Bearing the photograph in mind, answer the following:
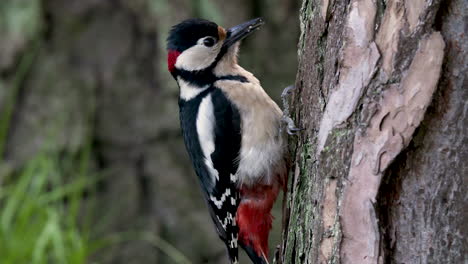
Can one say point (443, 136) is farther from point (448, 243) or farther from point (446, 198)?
point (448, 243)

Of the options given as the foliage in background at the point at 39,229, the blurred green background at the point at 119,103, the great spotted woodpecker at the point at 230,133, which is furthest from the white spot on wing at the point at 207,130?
the blurred green background at the point at 119,103

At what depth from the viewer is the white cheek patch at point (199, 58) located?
2.69 m

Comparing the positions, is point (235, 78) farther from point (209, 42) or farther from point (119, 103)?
point (119, 103)

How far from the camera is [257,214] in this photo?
2.61m

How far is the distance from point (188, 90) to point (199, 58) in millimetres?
143

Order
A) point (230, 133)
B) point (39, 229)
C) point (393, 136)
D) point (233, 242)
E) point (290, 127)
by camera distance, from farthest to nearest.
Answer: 1. point (39, 229)
2. point (233, 242)
3. point (230, 133)
4. point (290, 127)
5. point (393, 136)

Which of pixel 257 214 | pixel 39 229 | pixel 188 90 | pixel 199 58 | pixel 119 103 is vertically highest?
pixel 199 58

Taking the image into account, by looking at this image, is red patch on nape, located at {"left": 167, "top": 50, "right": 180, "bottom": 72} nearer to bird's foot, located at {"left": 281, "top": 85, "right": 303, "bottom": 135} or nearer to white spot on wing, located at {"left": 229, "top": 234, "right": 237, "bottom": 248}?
bird's foot, located at {"left": 281, "top": 85, "right": 303, "bottom": 135}

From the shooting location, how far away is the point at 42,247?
3.19 m

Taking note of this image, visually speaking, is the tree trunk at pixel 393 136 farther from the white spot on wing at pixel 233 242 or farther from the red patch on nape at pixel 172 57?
the red patch on nape at pixel 172 57

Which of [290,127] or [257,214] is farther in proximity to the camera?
[257,214]

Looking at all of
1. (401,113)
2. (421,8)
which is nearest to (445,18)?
(421,8)

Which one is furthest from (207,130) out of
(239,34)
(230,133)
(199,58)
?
(239,34)

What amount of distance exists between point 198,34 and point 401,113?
131cm
